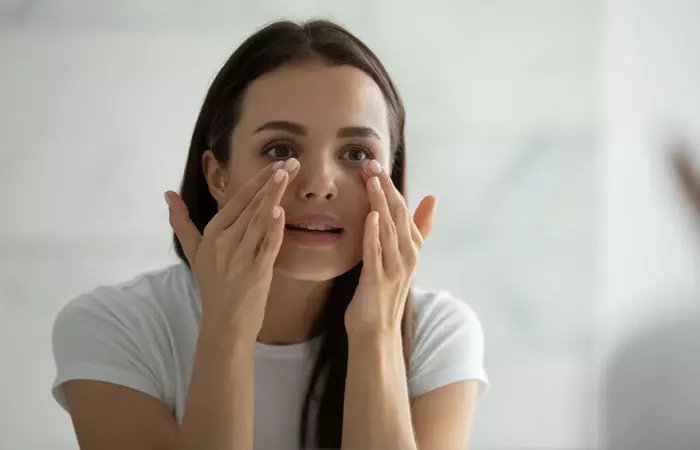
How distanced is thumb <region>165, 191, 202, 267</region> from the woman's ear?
54 mm

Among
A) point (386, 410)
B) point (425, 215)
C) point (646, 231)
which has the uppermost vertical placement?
point (646, 231)

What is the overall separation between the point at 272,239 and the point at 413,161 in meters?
0.50

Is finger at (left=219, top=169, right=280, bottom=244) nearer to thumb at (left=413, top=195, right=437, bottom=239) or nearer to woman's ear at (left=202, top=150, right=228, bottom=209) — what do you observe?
woman's ear at (left=202, top=150, right=228, bottom=209)

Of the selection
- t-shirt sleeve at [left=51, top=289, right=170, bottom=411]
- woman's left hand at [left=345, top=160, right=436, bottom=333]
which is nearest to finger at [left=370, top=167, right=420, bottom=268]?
woman's left hand at [left=345, top=160, right=436, bottom=333]

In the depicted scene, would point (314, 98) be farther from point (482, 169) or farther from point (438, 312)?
point (482, 169)

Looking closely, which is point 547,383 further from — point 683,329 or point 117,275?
point 117,275

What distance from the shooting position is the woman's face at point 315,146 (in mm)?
835

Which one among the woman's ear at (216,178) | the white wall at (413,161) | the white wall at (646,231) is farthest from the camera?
the white wall at (646,231)

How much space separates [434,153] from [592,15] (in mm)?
378

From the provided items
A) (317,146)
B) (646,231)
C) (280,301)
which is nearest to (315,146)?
(317,146)

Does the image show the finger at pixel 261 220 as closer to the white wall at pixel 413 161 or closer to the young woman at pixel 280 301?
the young woman at pixel 280 301

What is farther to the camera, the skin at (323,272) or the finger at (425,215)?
the finger at (425,215)

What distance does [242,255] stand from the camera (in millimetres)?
803

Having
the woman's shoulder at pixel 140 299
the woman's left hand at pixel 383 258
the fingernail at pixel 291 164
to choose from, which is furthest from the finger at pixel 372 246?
the woman's shoulder at pixel 140 299
